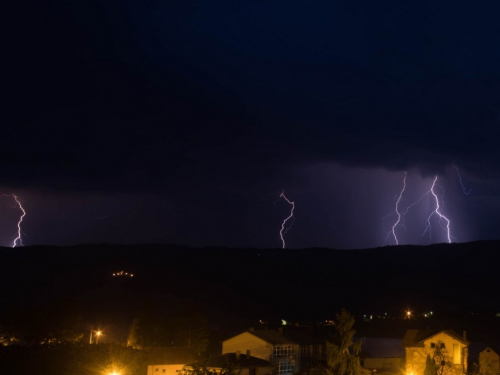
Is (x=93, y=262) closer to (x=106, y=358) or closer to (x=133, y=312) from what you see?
(x=133, y=312)

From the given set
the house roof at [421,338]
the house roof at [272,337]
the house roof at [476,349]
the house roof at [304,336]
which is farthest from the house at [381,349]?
the house roof at [421,338]

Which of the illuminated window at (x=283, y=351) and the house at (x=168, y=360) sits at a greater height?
the illuminated window at (x=283, y=351)

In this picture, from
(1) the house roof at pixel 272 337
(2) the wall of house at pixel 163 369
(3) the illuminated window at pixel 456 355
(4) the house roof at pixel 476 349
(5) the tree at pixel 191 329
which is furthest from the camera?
(5) the tree at pixel 191 329

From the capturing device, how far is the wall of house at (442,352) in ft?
118

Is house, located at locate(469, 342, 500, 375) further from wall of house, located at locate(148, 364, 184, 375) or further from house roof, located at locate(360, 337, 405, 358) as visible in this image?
wall of house, located at locate(148, 364, 184, 375)

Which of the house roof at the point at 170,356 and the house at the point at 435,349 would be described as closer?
the house at the point at 435,349

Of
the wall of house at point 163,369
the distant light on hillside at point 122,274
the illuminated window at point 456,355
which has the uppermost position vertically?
the distant light on hillside at point 122,274

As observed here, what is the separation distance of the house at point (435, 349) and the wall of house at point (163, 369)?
578 inches

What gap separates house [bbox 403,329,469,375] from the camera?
118 feet

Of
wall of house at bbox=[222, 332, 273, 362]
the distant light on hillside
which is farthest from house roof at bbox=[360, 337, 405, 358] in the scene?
the distant light on hillside

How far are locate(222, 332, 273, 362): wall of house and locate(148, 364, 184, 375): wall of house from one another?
5.97 m

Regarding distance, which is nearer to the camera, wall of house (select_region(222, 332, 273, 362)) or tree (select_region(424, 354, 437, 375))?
tree (select_region(424, 354, 437, 375))

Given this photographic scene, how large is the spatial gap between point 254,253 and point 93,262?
43.8 m

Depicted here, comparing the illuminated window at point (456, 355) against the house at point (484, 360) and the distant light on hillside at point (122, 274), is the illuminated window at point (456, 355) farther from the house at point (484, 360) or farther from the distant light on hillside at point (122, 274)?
the distant light on hillside at point (122, 274)
